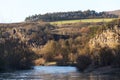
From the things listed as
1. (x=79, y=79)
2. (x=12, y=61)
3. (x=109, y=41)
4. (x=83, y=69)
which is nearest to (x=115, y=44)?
(x=109, y=41)

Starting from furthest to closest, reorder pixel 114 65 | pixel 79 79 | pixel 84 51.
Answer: pixel 84 51
pixel 114 65
pixel 79 79

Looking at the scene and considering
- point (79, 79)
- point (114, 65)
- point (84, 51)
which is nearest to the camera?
point (79, 79)

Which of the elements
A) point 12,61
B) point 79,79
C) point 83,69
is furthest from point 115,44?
point 79,79

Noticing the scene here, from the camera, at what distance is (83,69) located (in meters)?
175

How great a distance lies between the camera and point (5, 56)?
193m

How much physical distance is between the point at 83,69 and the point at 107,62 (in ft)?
27.8

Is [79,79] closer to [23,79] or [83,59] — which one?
[23,79]

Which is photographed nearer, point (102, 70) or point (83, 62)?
point (102, 70)

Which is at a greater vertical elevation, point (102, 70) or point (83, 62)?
point (83, 62)

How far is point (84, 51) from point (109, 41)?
46.3 feet

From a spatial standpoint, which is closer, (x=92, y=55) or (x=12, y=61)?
(x=92, y=55)

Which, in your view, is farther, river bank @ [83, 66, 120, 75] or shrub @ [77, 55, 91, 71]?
shrub @ [77, 55, 91, 71]

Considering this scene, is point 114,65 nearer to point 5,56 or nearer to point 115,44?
point 115,44

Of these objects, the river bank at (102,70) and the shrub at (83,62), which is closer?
the river bank at (102,70)
